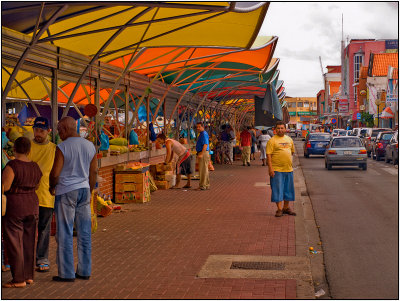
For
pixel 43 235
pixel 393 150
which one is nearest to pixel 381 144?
pixel 393 150

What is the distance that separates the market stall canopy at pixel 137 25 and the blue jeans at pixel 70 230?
2812mm

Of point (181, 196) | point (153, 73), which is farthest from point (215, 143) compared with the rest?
point (181, 196)

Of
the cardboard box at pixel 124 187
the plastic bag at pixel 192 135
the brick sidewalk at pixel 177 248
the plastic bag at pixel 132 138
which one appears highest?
the plastic bag at pixel 132 138

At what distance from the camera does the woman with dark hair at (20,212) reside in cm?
696

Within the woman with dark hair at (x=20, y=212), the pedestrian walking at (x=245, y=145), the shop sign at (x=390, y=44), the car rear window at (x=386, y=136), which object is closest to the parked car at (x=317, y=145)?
the car rear window at (x=386, y=136)

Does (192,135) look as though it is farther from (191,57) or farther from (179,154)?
(179,154)

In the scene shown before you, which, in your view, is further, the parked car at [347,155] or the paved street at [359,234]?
the parked car at [347,155]

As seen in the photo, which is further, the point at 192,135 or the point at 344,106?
the point at 344,106

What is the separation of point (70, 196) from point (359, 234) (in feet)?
18.6

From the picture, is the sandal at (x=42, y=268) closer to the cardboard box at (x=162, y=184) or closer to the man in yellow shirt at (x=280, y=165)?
the man in yellow shirt at (x=280, y=165)

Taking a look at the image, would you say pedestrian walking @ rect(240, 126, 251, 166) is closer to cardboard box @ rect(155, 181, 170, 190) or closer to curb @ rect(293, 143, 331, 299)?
cardboard box @ rect(155, 181, 170, 190)

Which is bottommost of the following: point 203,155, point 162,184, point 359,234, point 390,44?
point 359,234

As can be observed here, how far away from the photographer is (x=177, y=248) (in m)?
9.45

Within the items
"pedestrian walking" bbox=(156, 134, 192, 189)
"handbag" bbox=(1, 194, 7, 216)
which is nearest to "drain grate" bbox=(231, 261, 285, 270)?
"handbag" bbox=(1, 194, 7, 216)
